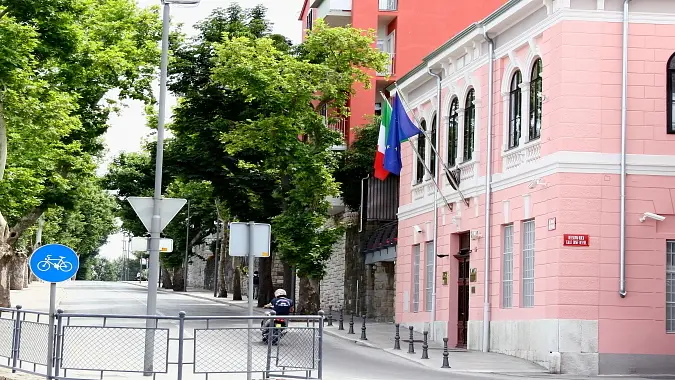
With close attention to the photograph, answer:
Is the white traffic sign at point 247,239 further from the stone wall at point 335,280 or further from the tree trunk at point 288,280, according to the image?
the tree trunk at point 288,280

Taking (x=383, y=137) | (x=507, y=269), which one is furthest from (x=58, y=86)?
(x=507, y=269)

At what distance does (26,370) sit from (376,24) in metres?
34.4

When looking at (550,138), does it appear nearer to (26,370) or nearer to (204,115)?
(26,370)

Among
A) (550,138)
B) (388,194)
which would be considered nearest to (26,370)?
(550,138)

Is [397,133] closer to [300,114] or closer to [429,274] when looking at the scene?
[429,274]

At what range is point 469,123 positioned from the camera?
3338 centimetres

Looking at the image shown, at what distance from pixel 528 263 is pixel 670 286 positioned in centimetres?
361

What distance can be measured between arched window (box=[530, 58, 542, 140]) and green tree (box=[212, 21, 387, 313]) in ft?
52.7

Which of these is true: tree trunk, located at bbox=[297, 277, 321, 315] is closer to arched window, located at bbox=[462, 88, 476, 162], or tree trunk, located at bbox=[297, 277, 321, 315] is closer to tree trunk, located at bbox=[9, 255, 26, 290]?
arched window, located at bbox=[462, 88, 476, 162]

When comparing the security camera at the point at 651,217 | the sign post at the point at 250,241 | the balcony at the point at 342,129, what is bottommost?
the sign post at the point at 250,241

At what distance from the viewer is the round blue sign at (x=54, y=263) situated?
18344 mm

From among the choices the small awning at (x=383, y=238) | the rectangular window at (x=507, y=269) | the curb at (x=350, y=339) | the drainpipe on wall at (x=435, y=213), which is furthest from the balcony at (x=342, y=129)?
the rectangular window at (x=507, y=269)

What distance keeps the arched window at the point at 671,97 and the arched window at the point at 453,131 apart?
8.76 meters

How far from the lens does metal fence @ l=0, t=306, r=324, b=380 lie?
18.6 metres
